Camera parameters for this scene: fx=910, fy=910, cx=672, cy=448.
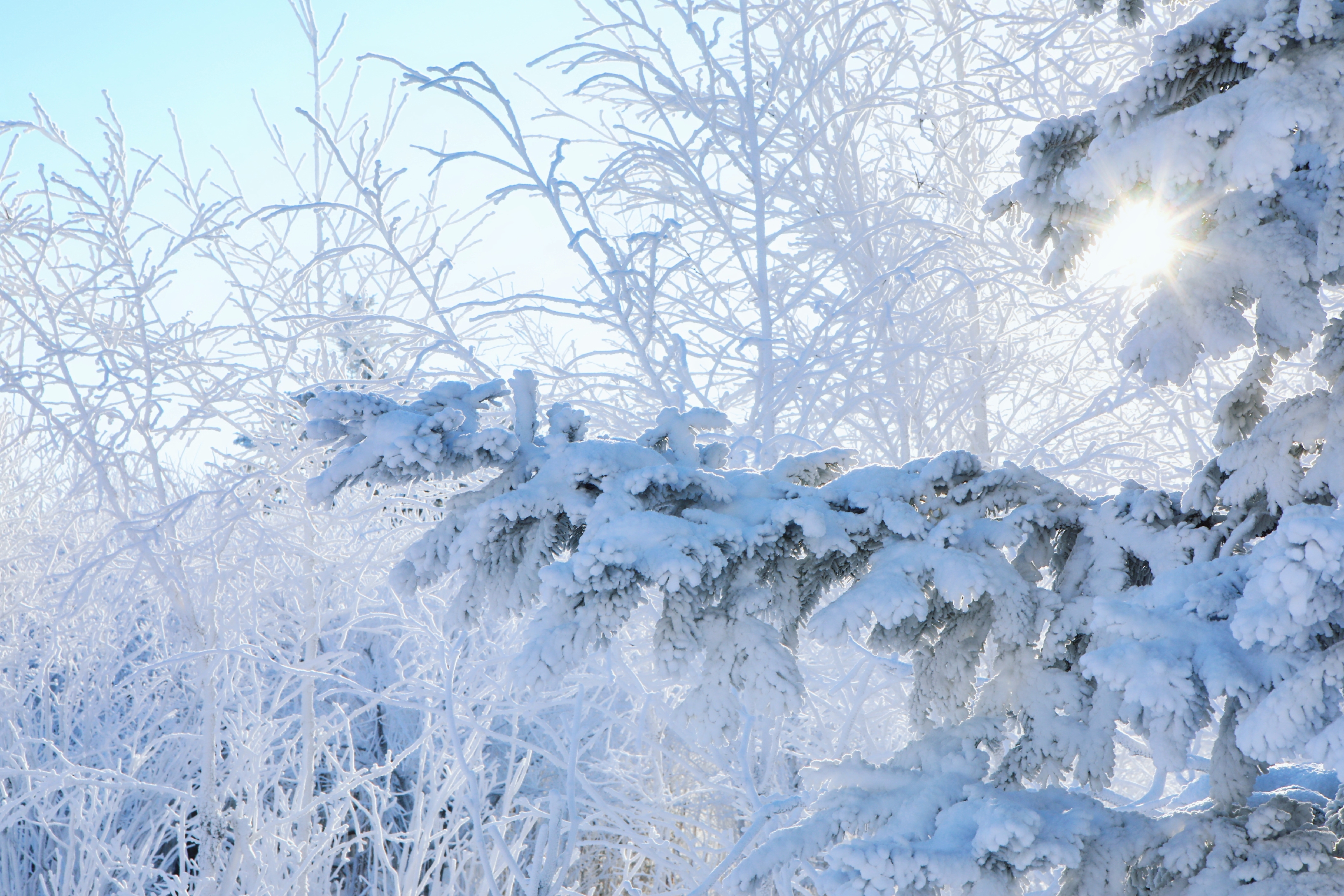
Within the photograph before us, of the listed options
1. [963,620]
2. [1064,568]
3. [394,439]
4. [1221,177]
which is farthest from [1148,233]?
[394,439]

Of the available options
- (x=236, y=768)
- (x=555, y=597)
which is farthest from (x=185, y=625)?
(x=555, y=597)

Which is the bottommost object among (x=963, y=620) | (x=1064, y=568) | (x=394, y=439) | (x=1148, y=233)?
(x=963, y=620)

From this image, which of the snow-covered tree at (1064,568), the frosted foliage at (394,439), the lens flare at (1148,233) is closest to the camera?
the snow-covered tree at (1064,568)

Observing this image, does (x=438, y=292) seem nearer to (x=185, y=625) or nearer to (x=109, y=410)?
(x=109, y=410)

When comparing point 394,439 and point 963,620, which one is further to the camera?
point 963,620

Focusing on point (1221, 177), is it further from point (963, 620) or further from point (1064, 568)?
point (963, 620)

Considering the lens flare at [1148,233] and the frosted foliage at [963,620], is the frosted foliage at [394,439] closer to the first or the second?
the frosted foliage at [963,620]

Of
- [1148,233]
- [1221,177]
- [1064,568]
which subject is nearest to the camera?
[1221,177]

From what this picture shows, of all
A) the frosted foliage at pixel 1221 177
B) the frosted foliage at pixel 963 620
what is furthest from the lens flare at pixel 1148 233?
the frosted foliage at pixel 963 620

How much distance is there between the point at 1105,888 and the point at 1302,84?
1.73 meters

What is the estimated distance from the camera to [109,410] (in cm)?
430

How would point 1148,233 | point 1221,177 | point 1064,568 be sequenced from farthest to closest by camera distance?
point 1064,568 < point 1148,233 < point 1221,177

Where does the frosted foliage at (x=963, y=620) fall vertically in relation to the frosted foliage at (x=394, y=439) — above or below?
below

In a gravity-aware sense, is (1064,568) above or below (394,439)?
below
